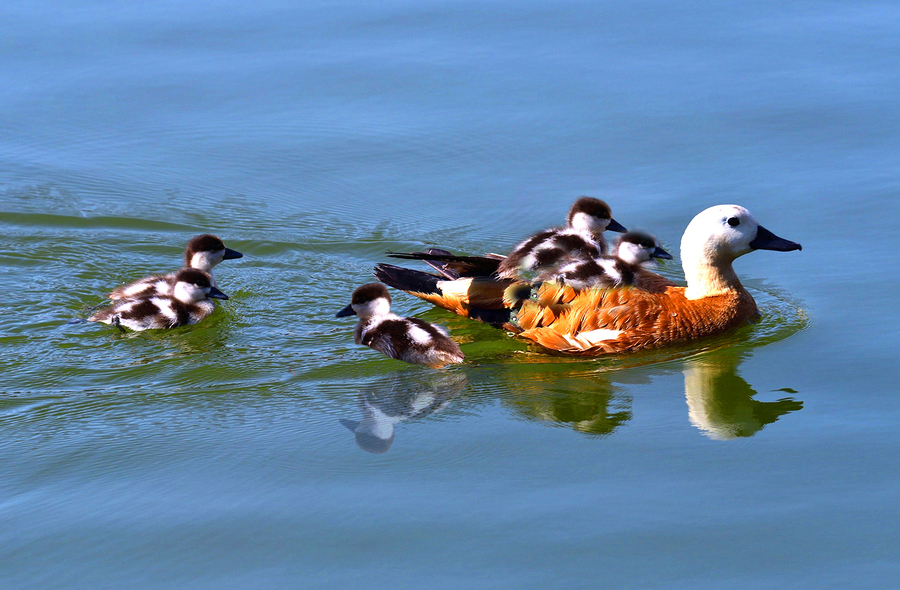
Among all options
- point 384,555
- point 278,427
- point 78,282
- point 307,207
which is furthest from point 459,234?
point 384,555

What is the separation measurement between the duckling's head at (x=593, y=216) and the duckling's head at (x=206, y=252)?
190 centimetres

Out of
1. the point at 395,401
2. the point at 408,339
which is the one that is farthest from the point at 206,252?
the point at 395,401

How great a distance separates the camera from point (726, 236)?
5.91 meters

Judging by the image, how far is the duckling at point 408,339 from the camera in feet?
18.5

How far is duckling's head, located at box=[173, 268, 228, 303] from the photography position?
6.25 m

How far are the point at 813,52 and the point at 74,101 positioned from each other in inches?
217

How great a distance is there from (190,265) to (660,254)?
→ 2.54 metres

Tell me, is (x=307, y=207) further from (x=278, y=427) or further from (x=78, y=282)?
(x=278, y=427)

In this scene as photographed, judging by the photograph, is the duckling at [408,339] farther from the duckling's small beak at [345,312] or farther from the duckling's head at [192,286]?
the duckling's head at [192,286]

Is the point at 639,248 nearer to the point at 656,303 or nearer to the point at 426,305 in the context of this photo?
the point at 656,303

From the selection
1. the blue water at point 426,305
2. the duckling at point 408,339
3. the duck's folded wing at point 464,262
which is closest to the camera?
the blue water at point 426,305

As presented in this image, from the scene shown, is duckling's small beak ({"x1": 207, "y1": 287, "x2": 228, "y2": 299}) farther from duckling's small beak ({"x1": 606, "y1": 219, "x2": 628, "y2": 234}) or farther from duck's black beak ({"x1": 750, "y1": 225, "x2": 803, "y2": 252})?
duck's black beak ({"x1": 750, "y1": 225, "x2": 803, "y2": 252})

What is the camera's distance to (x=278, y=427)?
487 cm

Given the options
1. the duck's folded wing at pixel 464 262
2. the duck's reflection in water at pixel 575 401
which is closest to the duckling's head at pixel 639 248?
the duck's folded wing at pixel 464 262
